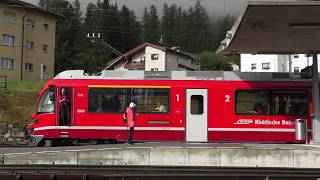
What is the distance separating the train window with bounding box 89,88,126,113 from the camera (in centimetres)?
1956

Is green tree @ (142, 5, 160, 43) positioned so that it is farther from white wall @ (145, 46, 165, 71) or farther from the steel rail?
the steel rail

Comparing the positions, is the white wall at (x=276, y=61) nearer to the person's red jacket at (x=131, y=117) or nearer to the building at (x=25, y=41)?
the building at (x=25, y=41)

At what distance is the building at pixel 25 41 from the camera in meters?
57.7

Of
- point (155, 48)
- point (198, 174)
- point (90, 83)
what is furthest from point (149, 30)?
point (198, 174)

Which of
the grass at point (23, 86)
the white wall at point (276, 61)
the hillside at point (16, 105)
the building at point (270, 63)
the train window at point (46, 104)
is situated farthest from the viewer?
the building at point (270, 63)

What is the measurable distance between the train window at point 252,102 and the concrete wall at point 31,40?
4184 centimetres

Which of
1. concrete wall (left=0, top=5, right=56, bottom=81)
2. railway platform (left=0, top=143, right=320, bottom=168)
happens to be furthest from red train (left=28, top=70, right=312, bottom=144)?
concrete wall (left=0, top=5, right=56, bottom=81)

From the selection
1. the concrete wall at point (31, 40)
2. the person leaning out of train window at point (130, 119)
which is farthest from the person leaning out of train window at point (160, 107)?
the concrete wall at point (31, 40)

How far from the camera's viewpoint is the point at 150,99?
19.5 m

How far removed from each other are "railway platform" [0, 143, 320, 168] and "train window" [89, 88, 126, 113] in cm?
473

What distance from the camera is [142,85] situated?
64.3 ft

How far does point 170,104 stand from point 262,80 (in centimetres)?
373

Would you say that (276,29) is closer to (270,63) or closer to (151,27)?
(270,63)

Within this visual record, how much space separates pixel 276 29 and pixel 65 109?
8448mm
